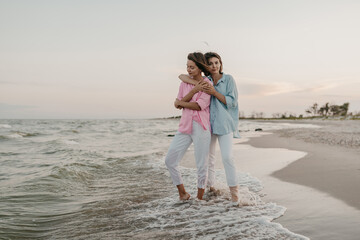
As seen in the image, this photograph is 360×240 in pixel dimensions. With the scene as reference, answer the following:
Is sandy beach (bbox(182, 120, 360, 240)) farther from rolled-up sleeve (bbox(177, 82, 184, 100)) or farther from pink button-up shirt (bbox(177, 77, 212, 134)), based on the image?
rolled-up sleeve (bbox(177, 82, 184, 100))

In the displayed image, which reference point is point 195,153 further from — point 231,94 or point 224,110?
point 231,94

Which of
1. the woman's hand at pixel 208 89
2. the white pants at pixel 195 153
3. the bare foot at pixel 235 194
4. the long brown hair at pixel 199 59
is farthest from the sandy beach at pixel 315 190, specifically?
the long brown hair at pixel 199 59

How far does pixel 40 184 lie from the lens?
590cm

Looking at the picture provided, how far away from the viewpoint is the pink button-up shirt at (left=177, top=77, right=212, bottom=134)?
156 inches

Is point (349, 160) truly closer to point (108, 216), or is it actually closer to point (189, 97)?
point (189, 97)

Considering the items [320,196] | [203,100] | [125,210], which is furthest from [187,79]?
[320,196]

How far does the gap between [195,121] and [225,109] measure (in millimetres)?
448

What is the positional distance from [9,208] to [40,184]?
1.56 metres

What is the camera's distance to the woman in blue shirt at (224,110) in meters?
3.96

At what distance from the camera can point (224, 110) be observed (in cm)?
401

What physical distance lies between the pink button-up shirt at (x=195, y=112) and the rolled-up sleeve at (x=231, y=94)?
257 mm

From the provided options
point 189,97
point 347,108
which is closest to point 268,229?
point 189,97

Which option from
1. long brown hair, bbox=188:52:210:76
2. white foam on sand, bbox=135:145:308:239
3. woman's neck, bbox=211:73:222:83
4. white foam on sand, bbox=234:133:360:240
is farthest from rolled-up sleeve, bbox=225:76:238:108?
white foam on sand, bbox=234:133:360:240

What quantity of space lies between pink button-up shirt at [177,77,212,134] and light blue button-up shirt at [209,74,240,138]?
113 millimetres
